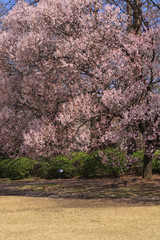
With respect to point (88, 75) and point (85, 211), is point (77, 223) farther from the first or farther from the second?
point (88, 75)

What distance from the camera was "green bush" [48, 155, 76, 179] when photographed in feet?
59.9

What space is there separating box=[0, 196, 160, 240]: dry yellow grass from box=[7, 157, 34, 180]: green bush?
27.8 feet

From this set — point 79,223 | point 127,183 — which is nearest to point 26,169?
point 127,183

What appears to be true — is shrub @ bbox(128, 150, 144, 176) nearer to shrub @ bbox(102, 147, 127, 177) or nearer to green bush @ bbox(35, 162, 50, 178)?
Answer: shrub @ bbox(102, 147, 127, 177)

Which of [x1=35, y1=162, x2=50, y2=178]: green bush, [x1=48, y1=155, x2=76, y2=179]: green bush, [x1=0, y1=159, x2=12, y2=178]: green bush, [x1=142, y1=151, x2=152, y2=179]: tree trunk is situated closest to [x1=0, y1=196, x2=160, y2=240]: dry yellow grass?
[x1=142, y1=151, x2=152, y2=179]: tree trunk

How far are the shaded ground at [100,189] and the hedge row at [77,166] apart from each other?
550 mm

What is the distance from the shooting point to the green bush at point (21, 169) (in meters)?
19.3

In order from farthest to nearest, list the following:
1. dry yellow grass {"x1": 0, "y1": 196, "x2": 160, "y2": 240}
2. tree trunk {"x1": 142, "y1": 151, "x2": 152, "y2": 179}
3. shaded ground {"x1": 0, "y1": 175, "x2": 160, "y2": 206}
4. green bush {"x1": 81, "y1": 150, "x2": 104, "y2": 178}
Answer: green bush {"x1": 81, "y1": 150, "x2": 104, "y2": 178} → tree trunk {"x1": 142, "y1": 151, "x2": 152, "y2": 179} → shaded ground {"x1": 0, "y1": 175, "x2": 160, "y2": 206} → dry yellow grass {"x1": 0, "y1": 196, "x2": 160, "y2": 240}

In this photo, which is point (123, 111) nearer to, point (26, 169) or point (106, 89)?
point (106, 89)

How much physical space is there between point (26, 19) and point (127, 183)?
355 inches

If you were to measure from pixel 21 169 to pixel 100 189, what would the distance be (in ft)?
20.6

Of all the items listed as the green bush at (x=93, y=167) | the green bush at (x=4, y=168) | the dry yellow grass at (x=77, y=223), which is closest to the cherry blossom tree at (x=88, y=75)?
the green bush at (x=93, y=167)

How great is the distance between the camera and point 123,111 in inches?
510

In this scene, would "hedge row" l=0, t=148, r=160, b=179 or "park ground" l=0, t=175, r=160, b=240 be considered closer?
"park ground" l=0, t=175, r=160, b=240
